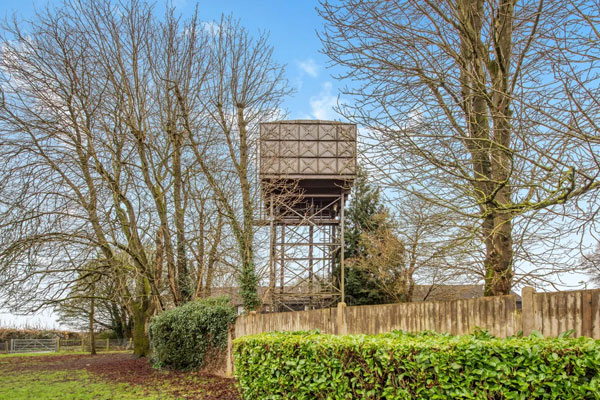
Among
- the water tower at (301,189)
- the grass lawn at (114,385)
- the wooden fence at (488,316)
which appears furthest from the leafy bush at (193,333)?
the wooden fence at (488,316)

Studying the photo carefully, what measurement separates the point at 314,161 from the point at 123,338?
75.6 feet

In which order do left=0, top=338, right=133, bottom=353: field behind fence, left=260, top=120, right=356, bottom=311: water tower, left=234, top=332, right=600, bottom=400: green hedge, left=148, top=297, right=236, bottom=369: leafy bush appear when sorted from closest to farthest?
left=234, top=332, right=600, bottom=400: green hedge → left=148, top=297, right=236, bottom=369: leafy bush → left=260, top=120, right=356, bottom=311: water tower → left=0, top=338, right=133, bottom=353: field behind fence

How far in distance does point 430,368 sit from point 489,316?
91 centimetres

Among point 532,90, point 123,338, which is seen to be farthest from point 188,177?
point 123,338

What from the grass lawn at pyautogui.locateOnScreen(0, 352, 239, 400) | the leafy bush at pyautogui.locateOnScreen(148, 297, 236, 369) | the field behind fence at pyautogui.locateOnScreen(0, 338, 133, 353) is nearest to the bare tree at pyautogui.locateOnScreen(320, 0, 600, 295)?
the grass lawn at pyautogui.locateOnScreen(0, 352, 239, 400)

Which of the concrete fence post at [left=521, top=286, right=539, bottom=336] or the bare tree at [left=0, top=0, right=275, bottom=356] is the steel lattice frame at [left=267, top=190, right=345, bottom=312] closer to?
the bare tree at [left=0, top=0, right=275, bottom=356]

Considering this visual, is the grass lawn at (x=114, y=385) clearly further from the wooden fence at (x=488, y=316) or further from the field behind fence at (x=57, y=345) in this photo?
the field behind fence at (x=57, y=345)

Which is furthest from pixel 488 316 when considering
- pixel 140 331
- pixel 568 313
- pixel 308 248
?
pixel 308 248

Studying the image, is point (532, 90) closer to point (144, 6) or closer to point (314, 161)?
point (144, 6)

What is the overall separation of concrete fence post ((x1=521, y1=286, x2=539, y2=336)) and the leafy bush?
890 cm

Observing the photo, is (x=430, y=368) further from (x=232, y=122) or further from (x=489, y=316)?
(x=232, y=122)

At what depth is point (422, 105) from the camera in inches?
247

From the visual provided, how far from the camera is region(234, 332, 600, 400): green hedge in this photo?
3.94m

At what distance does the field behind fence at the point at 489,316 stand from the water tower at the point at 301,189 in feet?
29.8
